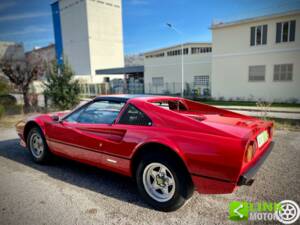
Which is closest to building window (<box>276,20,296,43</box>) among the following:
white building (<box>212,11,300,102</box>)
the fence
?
white building (<box>212,11,300,102</box>)

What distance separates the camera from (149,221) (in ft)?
8.38

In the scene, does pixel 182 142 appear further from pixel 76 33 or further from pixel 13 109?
pixel 76 33

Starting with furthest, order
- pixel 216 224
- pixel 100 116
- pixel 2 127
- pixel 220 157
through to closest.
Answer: pixel 2 127 → pixel 100 116 → pixel 216 224 → pixel 220 157

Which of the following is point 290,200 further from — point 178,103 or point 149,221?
point 178,103

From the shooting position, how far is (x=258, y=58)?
18188 mm

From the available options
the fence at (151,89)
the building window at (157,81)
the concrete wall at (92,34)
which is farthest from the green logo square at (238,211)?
the concrete wall at (92,34)

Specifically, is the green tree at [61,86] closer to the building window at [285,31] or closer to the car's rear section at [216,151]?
the car's rear section at [216,151]

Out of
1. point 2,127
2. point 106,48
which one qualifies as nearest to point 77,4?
point 106,48

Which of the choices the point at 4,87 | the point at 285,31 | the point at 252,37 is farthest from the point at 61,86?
the point at 285,31

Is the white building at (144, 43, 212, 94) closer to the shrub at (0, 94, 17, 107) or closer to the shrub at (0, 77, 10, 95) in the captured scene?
the shrub at (0, 94, 17, 107)

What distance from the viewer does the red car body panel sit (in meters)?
2.32

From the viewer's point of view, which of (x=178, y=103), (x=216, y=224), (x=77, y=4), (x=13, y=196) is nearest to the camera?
(x=216, y=224)

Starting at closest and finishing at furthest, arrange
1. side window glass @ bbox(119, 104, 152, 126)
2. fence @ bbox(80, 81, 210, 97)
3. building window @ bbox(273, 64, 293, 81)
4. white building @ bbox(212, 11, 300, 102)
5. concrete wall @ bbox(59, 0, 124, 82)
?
side window glass @ bbox(119, 104, 152, 126), white building @ bbox(212, 11, 300, 102), building window @ bbox(273, 64, 293, 81), fence @ bbox(80, 81, 210, 97), concrete wall @ bbox(59, 0, 124, 82)

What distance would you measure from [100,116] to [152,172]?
4.74 feet
